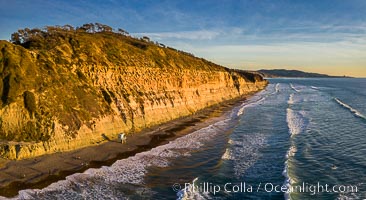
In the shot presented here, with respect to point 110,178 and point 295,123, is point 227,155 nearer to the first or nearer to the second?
point 110,178

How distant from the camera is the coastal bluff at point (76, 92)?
25.5 meters

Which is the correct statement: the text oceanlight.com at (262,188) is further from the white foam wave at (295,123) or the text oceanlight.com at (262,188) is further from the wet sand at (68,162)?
the white foam wave at (295,123)

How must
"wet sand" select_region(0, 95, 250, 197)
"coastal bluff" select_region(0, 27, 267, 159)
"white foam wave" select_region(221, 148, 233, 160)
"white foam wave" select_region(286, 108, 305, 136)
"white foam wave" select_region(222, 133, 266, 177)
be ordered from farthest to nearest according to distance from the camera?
"white foam wave" select_region(286, 108, 305, 136), "white foam wave" select_region(221, 148, 233, 160), "coastal bluff" select_region(0, 27, 267, 159), "white foam wave" select_region(222, 133, 266, 177), "wet sand" select_region(0, 95, 250, 197)

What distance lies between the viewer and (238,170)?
22922mm

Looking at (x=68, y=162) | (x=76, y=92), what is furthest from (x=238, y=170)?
(x=76, y=92)

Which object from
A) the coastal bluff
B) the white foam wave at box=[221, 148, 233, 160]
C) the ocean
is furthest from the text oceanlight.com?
the coastal bluff

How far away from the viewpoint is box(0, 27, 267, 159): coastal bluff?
25500 millimetres

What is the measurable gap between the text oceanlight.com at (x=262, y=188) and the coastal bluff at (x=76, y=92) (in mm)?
12598

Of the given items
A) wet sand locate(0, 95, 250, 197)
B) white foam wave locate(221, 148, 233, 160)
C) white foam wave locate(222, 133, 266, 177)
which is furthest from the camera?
white foam wave locate(221, 148, 233, 160)

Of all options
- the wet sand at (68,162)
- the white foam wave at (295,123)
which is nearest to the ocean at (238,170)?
the white foam wave at (295,123)

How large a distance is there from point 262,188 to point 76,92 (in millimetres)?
20663

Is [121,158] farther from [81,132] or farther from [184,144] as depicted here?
[184,144]

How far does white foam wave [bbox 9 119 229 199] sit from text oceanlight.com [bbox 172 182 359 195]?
3.29 metres

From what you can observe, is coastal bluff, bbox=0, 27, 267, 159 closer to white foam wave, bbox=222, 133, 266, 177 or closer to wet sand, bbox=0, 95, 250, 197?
wet sand, bbox=0, 95, 250, 197
